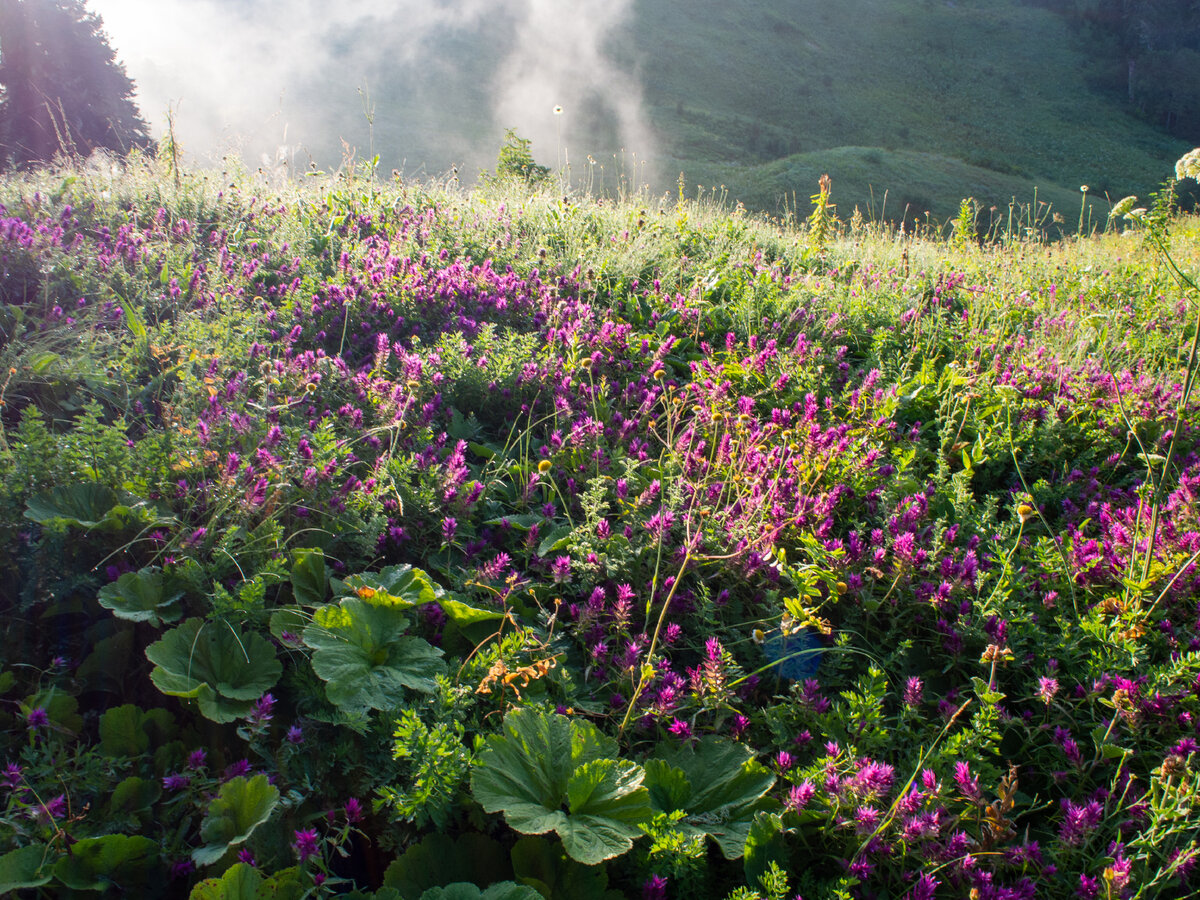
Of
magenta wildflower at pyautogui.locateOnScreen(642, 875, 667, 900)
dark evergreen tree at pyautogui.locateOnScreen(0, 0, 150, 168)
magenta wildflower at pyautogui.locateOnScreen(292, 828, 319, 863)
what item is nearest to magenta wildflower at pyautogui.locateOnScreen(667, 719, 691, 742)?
magenta wildflower at pyautogui.locateOnScreen(642, 875, 667, 900)

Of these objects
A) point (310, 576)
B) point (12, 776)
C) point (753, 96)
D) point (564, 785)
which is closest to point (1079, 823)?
point (564, 785)

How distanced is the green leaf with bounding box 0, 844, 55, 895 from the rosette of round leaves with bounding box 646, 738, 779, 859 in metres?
1.26

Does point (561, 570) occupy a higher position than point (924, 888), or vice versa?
point (561, 570)

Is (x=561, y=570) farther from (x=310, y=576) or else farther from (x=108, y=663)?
(x=108, y=663)

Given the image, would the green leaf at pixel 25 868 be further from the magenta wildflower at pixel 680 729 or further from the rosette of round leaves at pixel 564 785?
the magenta wildflower at pixel 680 729

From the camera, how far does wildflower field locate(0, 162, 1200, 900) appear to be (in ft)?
5.02

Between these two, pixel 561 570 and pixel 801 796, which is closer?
pixel 801 796

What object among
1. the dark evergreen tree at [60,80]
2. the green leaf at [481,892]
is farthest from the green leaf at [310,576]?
the dark evergreen tree at [60,80]

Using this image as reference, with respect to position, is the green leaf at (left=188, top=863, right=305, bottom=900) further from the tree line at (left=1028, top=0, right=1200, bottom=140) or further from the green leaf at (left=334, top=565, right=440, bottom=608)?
the tree line at (left=1028, top=0, right=1200, bottom=140)

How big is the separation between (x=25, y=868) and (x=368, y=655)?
74 cm

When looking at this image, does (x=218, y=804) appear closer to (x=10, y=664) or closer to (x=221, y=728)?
(x=221, y=728)

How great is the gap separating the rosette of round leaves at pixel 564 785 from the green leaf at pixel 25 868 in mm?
825

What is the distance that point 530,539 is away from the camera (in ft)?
7.74

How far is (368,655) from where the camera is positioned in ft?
5.82
